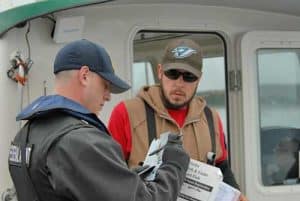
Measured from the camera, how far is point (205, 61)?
11.7 feet

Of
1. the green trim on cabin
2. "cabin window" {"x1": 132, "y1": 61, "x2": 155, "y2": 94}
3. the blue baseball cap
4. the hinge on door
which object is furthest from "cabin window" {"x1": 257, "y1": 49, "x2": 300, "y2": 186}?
the blue baseball cap

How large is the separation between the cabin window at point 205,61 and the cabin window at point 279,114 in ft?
0.78

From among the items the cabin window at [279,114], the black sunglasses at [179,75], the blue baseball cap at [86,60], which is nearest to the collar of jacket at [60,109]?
the blue baseball cap at [86,60]

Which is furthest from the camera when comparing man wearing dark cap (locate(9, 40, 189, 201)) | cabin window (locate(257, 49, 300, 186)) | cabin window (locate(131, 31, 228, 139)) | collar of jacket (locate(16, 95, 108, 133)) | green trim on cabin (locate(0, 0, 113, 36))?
cabin window (locate(257, 49, 300, 186))

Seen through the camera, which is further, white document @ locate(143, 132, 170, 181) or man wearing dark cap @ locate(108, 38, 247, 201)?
man wearing dark cap @ locate(108, 38, 247, 201)

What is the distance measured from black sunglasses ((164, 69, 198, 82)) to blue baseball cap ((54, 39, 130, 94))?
772 mm

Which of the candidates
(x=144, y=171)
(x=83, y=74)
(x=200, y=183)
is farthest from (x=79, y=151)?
(x=200, y=183)

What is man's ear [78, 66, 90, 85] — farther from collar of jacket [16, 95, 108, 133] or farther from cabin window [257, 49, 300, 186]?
cabin window [257, 49, 300, 186]

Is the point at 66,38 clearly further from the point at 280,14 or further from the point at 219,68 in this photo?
the point at 280,14

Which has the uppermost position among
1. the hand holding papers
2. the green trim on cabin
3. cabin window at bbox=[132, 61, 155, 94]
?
the green trim on cabin

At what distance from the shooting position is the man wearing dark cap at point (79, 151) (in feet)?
5.44

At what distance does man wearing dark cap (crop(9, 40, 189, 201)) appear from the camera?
5.44 ft

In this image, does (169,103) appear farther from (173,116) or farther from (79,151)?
(79,151)

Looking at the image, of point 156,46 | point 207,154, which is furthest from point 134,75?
point 207,154
